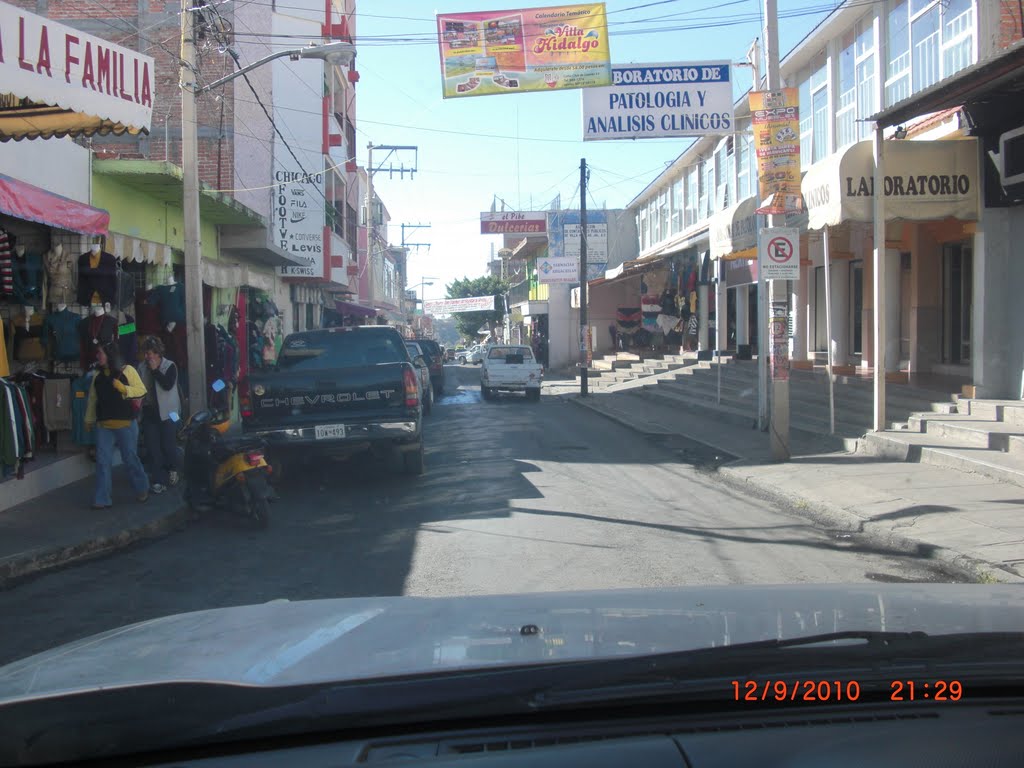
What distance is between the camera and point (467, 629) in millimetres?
2863

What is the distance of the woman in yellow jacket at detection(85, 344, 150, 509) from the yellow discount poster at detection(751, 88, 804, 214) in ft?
28.9

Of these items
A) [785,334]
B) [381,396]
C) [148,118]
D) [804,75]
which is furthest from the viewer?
[804,75]

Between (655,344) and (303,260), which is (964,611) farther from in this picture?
(655,344)

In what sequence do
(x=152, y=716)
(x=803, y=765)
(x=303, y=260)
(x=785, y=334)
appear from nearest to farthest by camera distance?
(x=803, y=765) → (x=152, y=716) → (x=785, y=334) → (x=303, y=260)

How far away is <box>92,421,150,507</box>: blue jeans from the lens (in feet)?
31.7

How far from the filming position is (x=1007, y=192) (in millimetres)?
12172

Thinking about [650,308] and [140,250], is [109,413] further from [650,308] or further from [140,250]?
[650,308]

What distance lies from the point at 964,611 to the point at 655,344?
36299 millimetres

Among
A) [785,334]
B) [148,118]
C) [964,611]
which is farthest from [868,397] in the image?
[964,611]

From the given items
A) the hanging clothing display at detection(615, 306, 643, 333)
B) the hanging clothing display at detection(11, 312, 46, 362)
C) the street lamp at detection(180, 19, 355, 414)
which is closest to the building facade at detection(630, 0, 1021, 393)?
the street lamp at detection(180, 19, 355, 414)

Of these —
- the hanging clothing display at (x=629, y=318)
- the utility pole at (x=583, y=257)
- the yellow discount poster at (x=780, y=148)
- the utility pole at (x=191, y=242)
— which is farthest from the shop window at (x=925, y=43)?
→ the hanging clothing display at (x=629, y=318)

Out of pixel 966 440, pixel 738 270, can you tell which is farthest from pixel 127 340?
pixel 738 270

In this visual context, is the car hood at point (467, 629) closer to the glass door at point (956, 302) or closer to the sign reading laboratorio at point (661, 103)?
the sign reading laboratorio at point (661, 103)

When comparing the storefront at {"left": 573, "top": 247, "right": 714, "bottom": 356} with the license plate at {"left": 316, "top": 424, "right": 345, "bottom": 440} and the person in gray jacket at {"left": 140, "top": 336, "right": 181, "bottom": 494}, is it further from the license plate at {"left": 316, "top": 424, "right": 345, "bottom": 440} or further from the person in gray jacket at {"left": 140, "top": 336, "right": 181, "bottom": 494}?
the person in gray jacket at {"left": 140, "top": 336, "right": 181, "bottom": 494}
